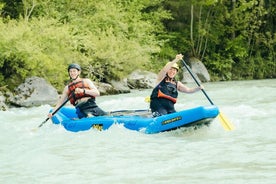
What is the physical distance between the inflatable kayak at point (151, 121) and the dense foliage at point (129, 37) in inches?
260

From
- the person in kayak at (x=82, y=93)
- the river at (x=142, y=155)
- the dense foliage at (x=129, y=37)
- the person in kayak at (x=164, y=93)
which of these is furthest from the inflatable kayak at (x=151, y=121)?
the dense foliage at (x=129, y=37)

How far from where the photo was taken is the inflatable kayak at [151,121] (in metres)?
7.39

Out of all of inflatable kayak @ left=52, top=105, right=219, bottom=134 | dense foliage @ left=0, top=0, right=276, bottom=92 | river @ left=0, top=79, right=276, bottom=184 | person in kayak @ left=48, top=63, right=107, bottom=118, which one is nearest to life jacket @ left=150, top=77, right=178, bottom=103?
inflatable kayak @ left=52, top=105, right=219, bottom=134

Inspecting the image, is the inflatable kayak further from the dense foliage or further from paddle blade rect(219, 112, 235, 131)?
the dense foliage

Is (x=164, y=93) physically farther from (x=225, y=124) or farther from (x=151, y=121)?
(x=225, y=124)

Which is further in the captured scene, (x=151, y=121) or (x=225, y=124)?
(x=225, y=124)

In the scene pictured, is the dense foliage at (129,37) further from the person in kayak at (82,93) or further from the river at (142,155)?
the person in kayak at (82,93)

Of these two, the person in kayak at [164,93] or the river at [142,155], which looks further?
the person in kayak at [164,93]

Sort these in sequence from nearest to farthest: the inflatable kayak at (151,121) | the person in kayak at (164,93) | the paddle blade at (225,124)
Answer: the inflatable kayak at (151,121), the paddle blade at (225,124), the person in kayak at (164,93)

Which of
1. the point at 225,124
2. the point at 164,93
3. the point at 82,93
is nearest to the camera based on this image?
the point at 225,124

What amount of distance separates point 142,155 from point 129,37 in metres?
15.8

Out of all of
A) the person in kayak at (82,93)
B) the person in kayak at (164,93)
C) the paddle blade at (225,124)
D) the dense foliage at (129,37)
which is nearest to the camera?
the paddle blade at (225,124)

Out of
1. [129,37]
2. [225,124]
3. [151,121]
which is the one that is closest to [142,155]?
[151,121]

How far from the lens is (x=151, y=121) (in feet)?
25.2
